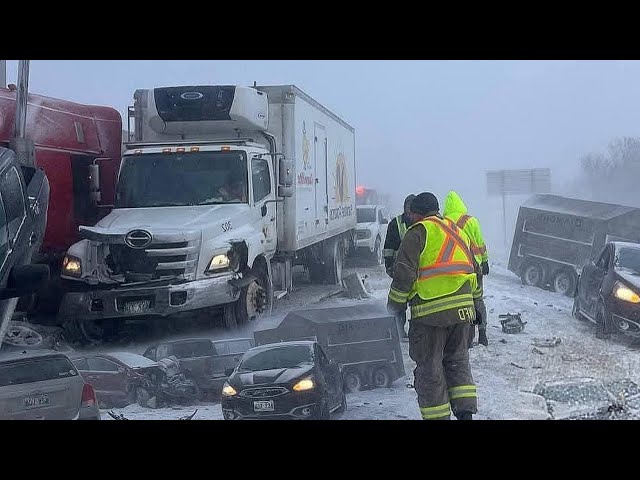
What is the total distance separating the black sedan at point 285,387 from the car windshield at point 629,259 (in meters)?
2.59

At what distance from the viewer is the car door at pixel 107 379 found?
18.8ft

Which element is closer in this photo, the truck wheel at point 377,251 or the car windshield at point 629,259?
the car windshield at point 629,259

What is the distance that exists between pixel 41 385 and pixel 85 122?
3878mm

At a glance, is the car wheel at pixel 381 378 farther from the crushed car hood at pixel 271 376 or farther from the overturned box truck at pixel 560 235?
the overturned box truck at pixel 560 235

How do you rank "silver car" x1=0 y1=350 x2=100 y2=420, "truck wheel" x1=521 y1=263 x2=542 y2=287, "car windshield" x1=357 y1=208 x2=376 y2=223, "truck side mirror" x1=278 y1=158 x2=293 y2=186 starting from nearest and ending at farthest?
"silver car" x1=0 y1=350 x2=100 y2=420
"truck wheel" x1=521 y1=263 x2=542 y2=287
"truck side mirror" x1=278 y1=158 x2=293 y2=186
"car windshield" x1=357 y1=208 x2=376 y2=223

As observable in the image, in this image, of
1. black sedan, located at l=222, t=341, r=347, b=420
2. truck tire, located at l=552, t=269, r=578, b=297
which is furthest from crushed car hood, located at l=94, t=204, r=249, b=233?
truck tire, located at l=552, t=269, r=578, b=297

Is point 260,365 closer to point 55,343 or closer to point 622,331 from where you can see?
point 55,343

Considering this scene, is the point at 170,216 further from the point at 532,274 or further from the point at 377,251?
the point at 377,251

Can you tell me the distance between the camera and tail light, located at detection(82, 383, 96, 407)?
5512mm

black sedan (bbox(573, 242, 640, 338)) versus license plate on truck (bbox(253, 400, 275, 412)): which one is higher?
black sedan (bbox(573, 242, 640, 338))

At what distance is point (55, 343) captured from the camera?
252 inches

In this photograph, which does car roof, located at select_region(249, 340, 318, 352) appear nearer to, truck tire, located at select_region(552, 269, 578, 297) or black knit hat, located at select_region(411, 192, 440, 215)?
black knit hat, located at select_region(411, 192, 440, 215)

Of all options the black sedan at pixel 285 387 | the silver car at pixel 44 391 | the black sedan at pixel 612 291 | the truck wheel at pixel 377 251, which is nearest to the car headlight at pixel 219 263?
the black sedan at pixel 285 387
